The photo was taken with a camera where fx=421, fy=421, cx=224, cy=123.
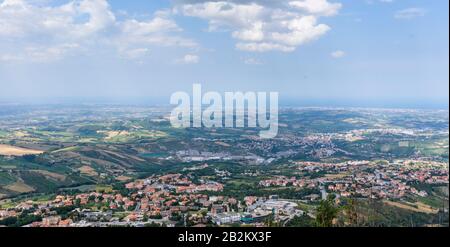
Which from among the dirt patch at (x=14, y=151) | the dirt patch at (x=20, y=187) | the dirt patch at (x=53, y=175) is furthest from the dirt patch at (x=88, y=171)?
the dirt patch at (x=14, y=151)

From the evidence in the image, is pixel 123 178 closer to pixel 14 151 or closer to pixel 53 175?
pixel 53 175

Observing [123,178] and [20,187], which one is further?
[123,178]

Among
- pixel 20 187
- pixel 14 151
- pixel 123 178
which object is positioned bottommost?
pixel 123 178

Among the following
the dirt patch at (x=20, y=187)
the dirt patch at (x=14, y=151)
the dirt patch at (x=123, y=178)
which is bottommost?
the dirt patch at (x=123, y=178)

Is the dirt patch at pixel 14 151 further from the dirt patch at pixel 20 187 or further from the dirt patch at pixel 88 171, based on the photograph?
the dirt patch at pixel 20 187

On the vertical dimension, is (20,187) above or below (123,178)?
above

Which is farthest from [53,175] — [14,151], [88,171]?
Result: [14,151]

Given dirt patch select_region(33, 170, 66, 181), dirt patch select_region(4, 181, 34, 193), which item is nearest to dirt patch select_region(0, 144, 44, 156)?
dirt patch select_region(33, 170, 66, 181)
